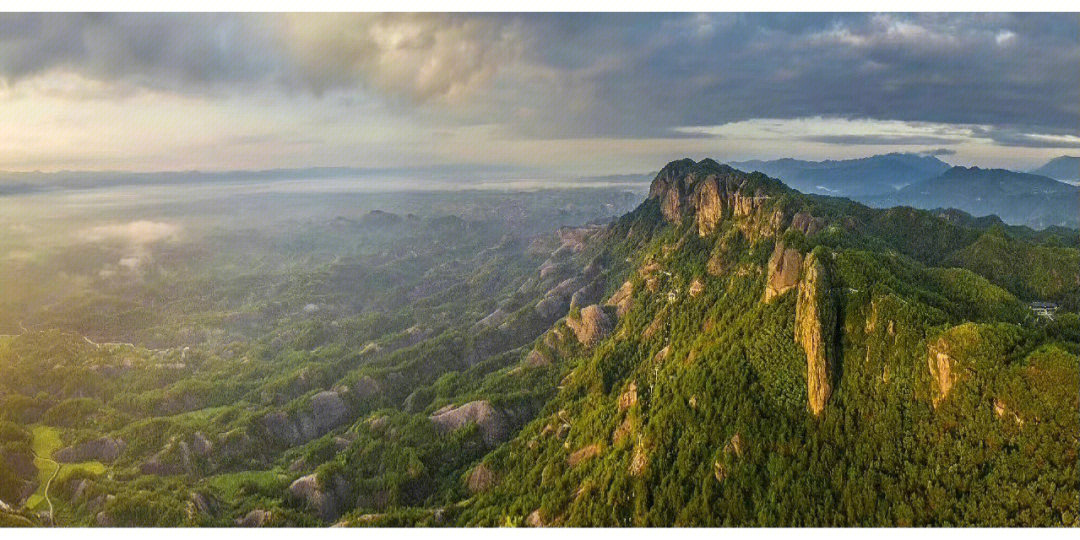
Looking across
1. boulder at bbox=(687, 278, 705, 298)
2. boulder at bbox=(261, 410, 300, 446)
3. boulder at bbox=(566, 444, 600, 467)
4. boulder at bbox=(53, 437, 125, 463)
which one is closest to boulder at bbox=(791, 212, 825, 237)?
boulder at bbox=(687, 278, 705, 298)

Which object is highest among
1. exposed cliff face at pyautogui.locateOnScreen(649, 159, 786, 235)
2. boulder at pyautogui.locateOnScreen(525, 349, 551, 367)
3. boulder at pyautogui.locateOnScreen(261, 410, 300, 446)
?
exposed cliff face at pyautogui.locateOnScreen(649, 159, 786, 235)

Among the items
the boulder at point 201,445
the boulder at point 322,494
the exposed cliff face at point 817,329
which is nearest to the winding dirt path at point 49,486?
the boulder at point 201,445

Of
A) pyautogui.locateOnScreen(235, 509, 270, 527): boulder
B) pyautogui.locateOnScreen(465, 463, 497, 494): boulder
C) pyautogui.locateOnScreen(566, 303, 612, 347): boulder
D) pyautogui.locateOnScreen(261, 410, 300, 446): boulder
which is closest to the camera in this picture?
pyautogui.locateOnScreen(235, 509, 270, 527): boulder

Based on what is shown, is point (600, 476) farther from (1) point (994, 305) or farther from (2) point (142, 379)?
(2) point (142, 379)

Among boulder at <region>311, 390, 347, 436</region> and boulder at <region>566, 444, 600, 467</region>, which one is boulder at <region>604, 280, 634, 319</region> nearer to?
boulder at <region>566, 444, 600, 467</region>

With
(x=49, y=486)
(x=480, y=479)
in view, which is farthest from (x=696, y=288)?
(x=49, y=486)

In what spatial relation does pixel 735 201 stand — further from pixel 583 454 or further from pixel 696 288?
pixel 583 454
